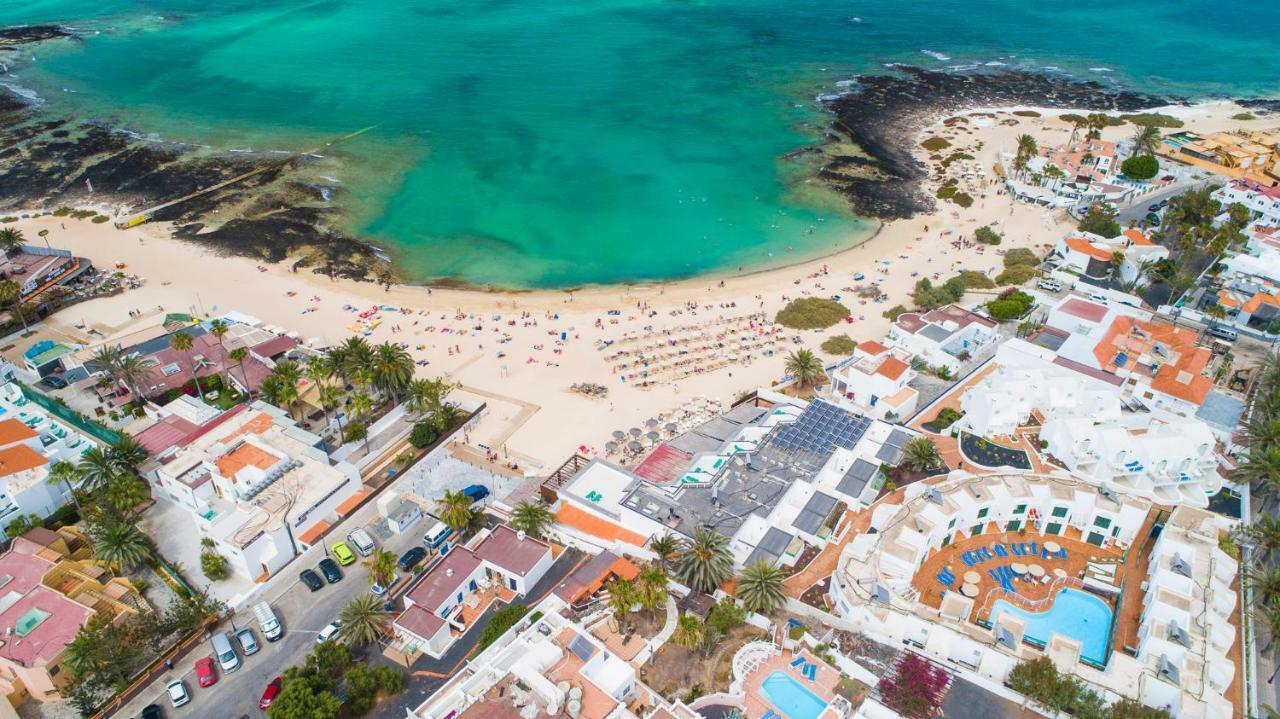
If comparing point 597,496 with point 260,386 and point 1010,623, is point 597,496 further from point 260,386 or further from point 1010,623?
point 260,386

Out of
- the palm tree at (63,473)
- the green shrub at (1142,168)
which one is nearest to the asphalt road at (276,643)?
the palm tree at (63,473)

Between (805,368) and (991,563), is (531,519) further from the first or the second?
(805,368)

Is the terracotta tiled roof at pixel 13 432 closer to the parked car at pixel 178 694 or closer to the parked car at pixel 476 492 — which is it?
the parked car at pixel 178 694

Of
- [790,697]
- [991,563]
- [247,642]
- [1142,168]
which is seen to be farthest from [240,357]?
[1142,168]

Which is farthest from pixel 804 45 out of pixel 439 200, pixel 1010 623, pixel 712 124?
pixel 1010 623

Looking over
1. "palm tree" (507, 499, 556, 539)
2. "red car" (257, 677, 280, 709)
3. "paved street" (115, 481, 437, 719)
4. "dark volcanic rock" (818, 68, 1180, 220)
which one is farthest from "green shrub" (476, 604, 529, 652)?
"dark volcanic rock" (818, 68, 1180, 220)

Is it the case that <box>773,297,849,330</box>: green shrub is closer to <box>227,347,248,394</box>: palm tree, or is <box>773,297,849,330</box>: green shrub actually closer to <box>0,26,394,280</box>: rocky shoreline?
<box>0,26,394,280</box>: rocky shoreline
